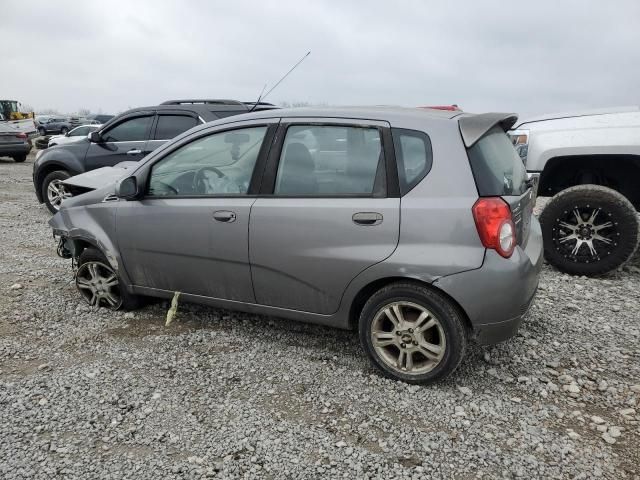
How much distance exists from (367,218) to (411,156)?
1.46 ft

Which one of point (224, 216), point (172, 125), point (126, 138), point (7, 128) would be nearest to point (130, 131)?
point (126, 138)

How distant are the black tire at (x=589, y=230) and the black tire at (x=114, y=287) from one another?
3939 millimetres

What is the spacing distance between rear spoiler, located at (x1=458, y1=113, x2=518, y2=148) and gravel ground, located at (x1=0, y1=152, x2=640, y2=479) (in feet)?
4.90

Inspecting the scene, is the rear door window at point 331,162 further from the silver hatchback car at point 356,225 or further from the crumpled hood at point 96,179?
the crumpled hood at point 96,179

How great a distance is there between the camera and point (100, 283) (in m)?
4.12

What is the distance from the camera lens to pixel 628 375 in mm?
3164

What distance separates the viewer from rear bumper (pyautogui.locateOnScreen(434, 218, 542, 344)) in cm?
268

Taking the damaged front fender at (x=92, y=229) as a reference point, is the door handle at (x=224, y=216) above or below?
above

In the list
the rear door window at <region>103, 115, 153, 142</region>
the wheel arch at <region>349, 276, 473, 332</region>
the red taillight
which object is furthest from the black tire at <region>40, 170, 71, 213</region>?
the red taillight

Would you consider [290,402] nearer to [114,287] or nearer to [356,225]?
[356,225]

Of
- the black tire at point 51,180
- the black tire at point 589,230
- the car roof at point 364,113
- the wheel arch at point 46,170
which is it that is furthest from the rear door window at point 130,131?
the black tire at point 589,230

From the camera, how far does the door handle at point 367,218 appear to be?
9.32ft

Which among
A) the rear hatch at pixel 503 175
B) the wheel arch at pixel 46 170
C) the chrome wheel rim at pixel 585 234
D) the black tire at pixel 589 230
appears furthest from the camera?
the wheel arch at pixel 46 170

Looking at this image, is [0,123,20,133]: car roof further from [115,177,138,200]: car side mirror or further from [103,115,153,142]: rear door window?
[115,177,138,200]: car side mirror
